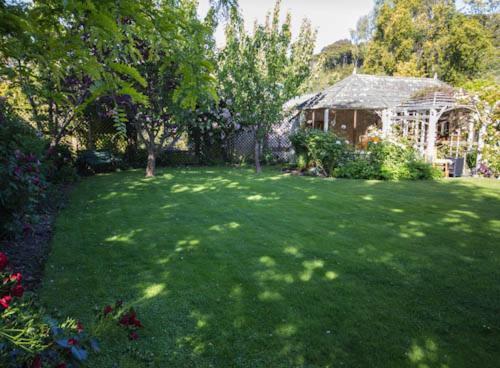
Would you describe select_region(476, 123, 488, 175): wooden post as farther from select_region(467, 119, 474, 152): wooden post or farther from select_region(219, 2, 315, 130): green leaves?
select_region(219, 2, 315, 130): green leaves

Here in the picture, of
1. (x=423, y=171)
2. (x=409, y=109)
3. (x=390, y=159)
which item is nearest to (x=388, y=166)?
(x=390, y=159)

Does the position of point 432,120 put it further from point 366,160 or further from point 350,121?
point 350,121

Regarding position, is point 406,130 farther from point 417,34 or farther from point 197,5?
point 417,34

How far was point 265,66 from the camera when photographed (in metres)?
12.0

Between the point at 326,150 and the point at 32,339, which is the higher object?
the point at 326,150

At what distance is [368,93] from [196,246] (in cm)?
1410

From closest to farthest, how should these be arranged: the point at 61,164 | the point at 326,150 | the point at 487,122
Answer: the point at 61,164
the point at 326,150
the point at 487,122

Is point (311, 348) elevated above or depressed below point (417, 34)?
below

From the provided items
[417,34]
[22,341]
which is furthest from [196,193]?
[417,34]

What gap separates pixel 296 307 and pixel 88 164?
10.1 metres

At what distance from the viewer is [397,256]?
4.31m

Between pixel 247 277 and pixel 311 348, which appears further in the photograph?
pixel 247 277

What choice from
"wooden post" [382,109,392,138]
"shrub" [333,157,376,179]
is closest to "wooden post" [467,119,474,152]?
"wooden post" [382,109,392,138]

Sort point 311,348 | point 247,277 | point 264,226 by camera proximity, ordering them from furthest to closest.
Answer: point 264,226, point 247,277, point 311,348
